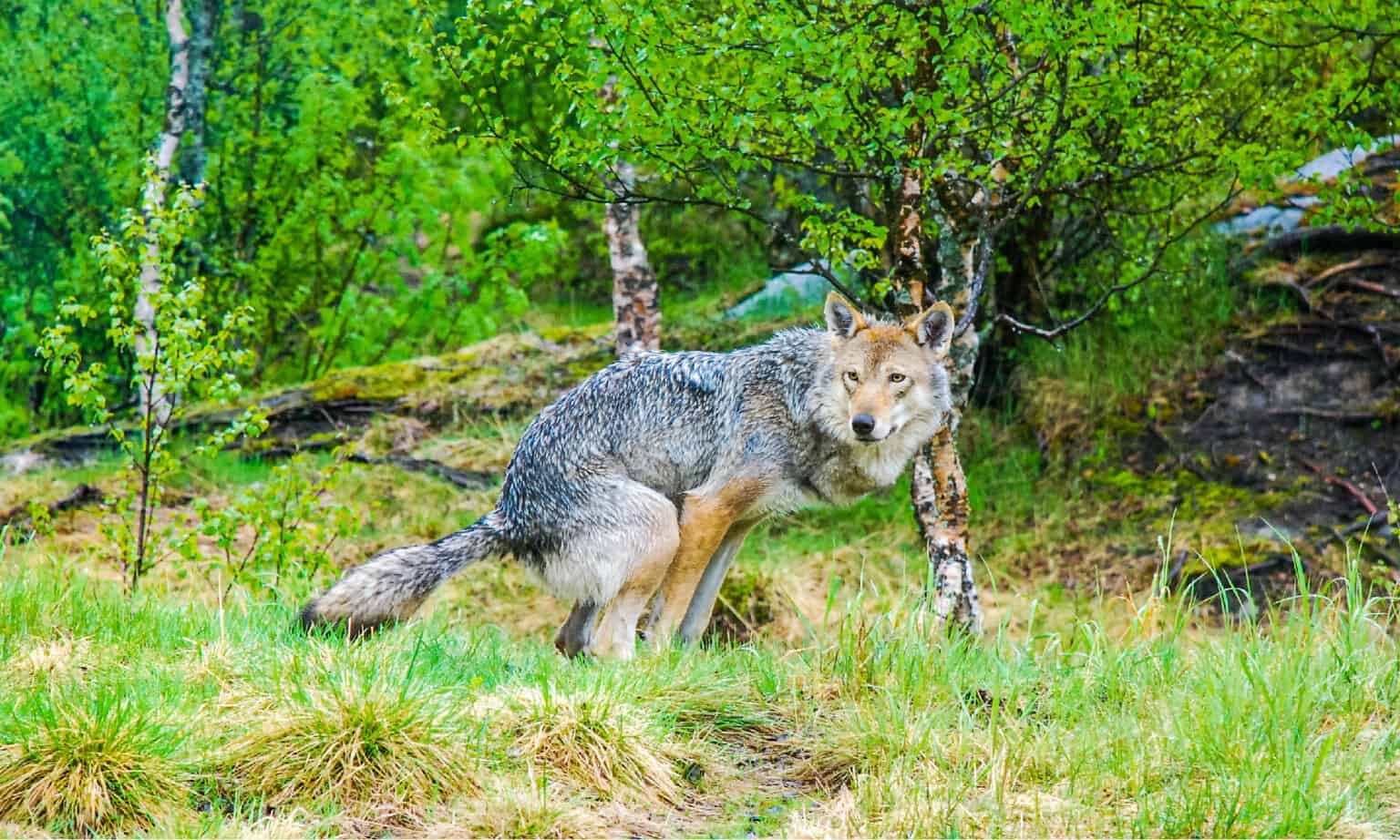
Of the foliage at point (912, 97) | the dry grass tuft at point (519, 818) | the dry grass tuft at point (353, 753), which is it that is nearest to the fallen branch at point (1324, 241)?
the foliage at point (912, 97)

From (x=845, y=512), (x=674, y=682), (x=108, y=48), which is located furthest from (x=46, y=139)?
(x=674, y=682)

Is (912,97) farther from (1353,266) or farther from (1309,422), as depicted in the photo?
(1353,266)

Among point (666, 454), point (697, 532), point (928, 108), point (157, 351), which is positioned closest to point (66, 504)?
point (157, 351)

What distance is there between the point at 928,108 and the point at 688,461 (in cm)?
217

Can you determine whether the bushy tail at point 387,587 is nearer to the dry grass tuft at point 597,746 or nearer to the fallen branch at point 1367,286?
the dry grass tuft at point 597,746

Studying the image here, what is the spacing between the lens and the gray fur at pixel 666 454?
6.30 meters

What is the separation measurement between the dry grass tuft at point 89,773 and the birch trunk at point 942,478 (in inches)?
171

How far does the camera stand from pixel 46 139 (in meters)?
13.4

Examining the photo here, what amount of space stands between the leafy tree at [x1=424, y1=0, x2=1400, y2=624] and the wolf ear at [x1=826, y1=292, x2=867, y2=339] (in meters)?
0.62

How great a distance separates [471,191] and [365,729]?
957 centimetres

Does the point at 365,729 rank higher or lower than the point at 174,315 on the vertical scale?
lower

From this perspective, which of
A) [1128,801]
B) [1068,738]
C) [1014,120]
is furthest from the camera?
[1014,120]

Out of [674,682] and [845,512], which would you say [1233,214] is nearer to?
[845,512]

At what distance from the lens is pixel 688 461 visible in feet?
22.0
